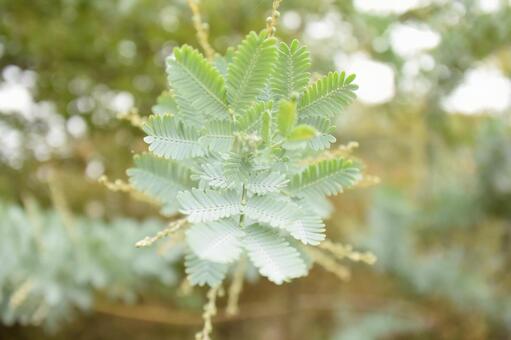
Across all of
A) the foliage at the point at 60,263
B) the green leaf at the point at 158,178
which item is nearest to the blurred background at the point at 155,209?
the foliage at the point at 60,263

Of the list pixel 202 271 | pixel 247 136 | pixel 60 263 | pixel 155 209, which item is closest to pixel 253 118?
pixel 247 136

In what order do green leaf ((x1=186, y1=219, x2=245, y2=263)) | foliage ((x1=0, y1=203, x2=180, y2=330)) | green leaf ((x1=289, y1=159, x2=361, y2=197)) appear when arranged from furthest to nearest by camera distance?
foliage ((x1=0, y1=203, x2=180, y2=330)) < green leaf ((x1=289, y1=159, x2=361, y2=197)) < green leaf ((x1=186, y1=219, x2=245, y2=263))

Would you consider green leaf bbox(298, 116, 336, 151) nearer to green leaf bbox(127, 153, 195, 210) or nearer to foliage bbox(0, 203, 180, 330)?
green leaf bbox(127, 153, 195, 210)

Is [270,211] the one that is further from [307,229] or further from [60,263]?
[60,263]

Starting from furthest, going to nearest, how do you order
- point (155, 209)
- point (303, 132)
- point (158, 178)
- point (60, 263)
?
point (155, 209) → point (60, 263) → point (158, 178) → point (303, 132)

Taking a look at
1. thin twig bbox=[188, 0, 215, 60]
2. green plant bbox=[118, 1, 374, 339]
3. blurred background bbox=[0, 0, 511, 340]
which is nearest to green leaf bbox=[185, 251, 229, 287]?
green plant bbox=[118, 1, 374, 339]
